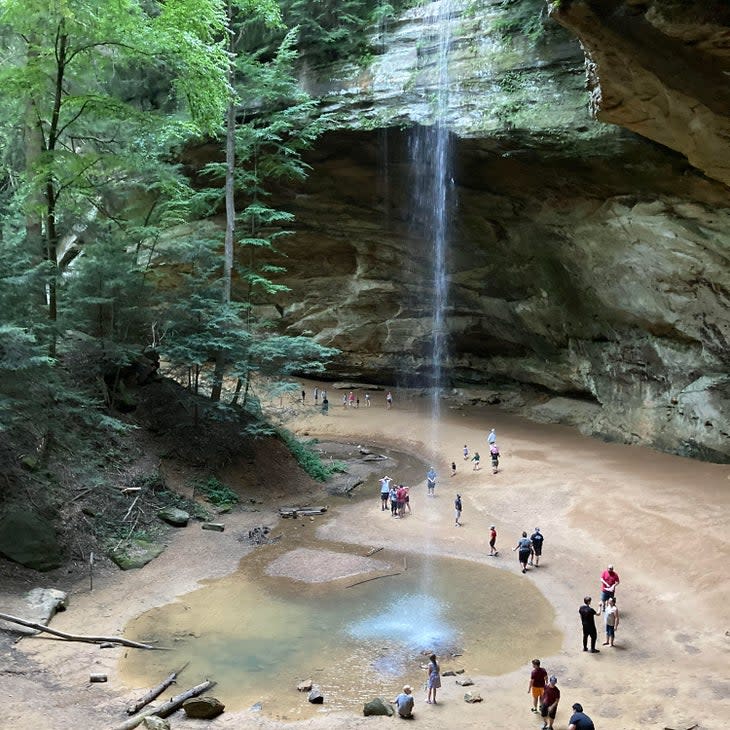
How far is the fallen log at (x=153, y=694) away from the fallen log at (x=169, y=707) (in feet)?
0.46

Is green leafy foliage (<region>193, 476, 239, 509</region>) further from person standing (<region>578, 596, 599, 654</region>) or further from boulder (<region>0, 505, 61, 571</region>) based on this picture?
person standing (<region>578, 596, 599, 654</region>)

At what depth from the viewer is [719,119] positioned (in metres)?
13.9

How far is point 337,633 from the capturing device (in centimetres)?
1182

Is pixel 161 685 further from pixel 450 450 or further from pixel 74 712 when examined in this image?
pixel 450 450

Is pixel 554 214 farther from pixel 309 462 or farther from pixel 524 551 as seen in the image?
pixel 524 551

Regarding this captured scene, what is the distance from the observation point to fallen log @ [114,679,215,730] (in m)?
8.69

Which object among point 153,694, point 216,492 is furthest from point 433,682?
point 216,492

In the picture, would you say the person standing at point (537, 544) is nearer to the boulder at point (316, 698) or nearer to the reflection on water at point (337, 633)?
the reflection on water at point (337, 633)

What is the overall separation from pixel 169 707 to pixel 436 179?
22255mm

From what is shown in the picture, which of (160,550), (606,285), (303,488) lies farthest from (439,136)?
(160,550)

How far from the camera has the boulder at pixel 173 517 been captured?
17.0m

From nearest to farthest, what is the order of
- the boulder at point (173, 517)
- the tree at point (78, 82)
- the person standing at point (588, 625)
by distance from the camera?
the person standing at point (588, 625) < the tree at point (78, 82) < the boulder at point (173, 517)

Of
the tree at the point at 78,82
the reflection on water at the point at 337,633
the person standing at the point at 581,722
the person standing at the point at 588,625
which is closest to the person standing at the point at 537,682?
the reflection on water at the point at 337,633

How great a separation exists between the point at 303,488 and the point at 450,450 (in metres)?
7.54
